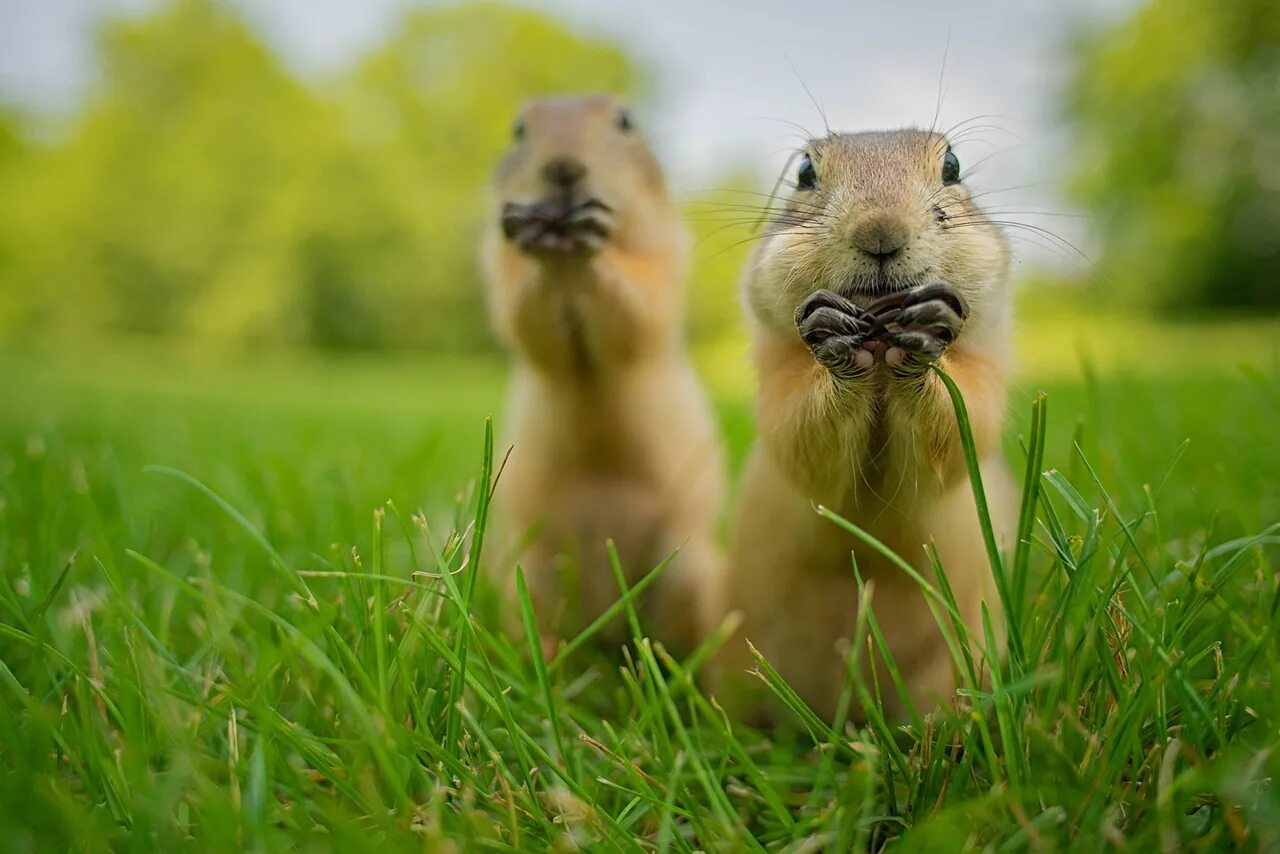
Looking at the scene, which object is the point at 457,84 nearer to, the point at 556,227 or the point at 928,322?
the point at 556,227

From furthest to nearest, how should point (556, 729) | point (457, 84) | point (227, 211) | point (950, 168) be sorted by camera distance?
point (457, 84) < point (227, 211) < point (950, 168) < point (556, 729)

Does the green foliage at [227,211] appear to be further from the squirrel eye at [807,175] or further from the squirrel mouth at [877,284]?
the squirrel mouth at [877,284]

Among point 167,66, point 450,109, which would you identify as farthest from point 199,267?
point 450,109

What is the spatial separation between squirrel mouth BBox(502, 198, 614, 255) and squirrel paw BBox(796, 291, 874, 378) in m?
1.21

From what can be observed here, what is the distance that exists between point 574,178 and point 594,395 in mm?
753

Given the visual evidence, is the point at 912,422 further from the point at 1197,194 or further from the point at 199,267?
the point at 1197,194

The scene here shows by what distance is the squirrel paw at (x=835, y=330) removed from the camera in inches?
68.4

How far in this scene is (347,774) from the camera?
1.42 m

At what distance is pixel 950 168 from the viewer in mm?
2168

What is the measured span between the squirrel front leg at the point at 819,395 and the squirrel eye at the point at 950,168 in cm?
58

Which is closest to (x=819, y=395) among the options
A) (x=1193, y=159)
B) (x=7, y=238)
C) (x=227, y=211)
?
(x=227, y=211)

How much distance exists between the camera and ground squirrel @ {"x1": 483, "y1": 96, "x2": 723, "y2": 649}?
2900 millimetres

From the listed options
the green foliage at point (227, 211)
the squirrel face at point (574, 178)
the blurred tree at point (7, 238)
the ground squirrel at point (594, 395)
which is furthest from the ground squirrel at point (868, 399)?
the blurred tree at point (7, 238)

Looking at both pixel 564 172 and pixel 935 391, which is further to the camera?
pixel 564 172
